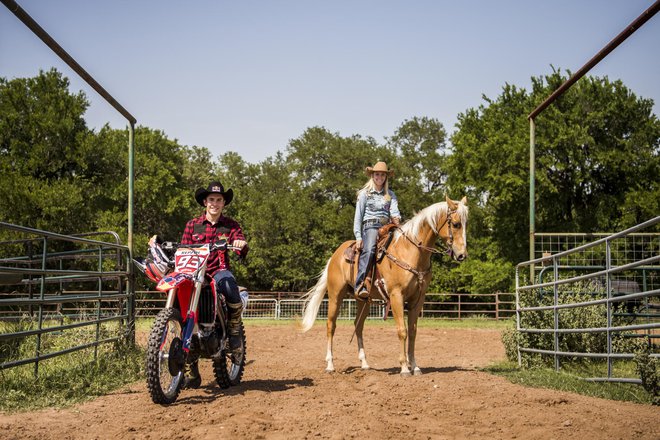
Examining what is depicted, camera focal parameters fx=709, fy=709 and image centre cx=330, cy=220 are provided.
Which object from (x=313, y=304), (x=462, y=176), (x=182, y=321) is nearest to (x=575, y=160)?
(x=462, y=176)

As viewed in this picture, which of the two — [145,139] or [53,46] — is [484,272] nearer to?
[145,139]

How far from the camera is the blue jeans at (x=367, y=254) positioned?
980 cm

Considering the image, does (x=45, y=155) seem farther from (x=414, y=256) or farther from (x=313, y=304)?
(x=414, y=256)

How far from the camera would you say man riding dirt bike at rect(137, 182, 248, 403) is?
256 inches

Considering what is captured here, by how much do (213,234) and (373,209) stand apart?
120 inches

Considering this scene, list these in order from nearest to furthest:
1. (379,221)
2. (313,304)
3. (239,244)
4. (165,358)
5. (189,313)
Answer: (165,358) < (189,313) < (239,244) < (379,221) < (313,304)

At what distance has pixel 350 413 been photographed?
6.04 metres

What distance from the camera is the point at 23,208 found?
118ft

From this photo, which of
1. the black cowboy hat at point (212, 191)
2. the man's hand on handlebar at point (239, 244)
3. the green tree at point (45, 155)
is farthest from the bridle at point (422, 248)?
the green tree at point (45, 155)

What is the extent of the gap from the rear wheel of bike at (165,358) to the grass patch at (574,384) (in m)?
4.03

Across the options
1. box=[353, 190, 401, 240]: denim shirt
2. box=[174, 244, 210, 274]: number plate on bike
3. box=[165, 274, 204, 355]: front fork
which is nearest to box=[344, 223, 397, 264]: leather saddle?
box=[353, 190, 401, 240]: denim shirt

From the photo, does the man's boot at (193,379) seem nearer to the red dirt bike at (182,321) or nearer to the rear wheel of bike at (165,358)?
the red dirt bike at (182,321)

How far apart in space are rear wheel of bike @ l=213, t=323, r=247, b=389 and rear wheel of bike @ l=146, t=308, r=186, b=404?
70cm

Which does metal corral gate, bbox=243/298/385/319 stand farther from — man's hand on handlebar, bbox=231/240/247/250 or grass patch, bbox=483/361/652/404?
man's hand on handlebar, bbox=231/240/247/250
